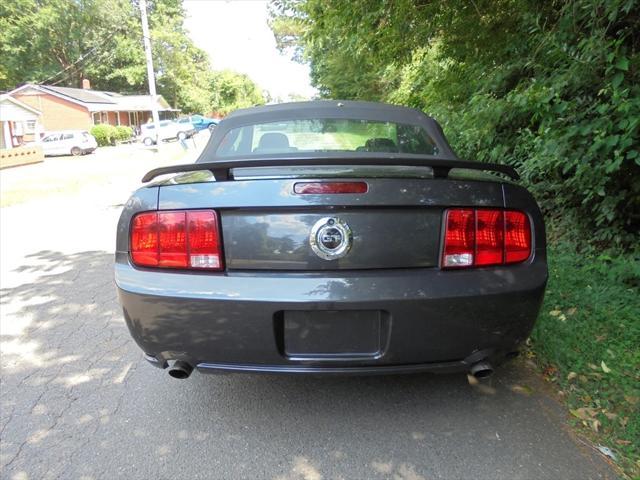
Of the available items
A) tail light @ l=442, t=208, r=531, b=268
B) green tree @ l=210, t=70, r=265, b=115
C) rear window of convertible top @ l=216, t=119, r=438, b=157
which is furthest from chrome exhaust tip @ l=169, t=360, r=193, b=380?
green tree @ l=210, t=70, r=265, b=115

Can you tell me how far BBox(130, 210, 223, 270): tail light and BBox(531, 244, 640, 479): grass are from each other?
2.01 m

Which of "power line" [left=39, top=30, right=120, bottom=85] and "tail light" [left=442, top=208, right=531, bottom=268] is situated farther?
"power line" [left=39, top=30, right=120, bottom=85]

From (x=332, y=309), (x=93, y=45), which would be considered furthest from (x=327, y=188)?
(x=93, y=45)

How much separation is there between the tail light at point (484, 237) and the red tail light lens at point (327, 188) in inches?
16.9

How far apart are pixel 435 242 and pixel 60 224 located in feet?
26.4

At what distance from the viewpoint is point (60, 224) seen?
334 inches

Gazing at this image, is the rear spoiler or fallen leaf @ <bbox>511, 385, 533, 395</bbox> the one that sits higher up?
the rear spoiler

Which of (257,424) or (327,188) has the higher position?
(327,188)

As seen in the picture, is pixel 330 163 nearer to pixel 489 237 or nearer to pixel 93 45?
pixel 489 237

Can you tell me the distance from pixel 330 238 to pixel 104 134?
1611 inches

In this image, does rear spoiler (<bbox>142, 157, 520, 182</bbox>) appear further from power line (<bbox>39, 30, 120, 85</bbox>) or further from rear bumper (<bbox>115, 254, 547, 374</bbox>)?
power line (<bbox>39, 30, 120, 85</bbox>)

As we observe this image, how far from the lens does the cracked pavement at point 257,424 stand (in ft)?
7.23

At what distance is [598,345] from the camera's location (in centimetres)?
303

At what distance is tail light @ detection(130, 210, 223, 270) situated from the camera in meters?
2.17
